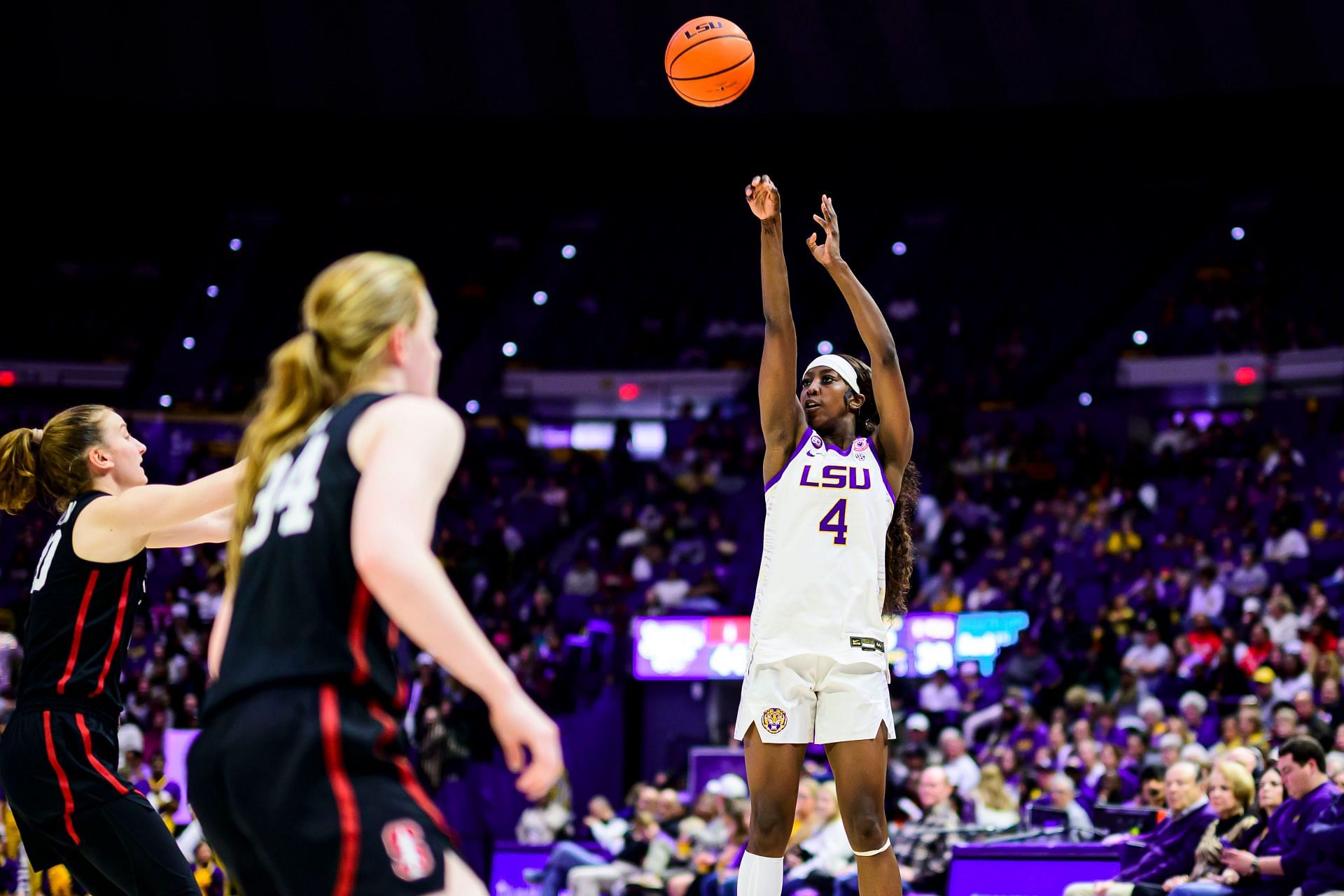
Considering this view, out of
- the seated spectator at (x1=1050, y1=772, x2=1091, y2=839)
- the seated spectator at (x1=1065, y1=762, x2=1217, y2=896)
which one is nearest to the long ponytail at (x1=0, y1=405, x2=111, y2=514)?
the seated spectator at (x1=1065, y1=762, x2=1217, y2=896)

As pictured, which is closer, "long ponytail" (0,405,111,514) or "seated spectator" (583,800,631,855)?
"long ponytail" (0,405,111,514)

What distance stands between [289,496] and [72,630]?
80.0 inches

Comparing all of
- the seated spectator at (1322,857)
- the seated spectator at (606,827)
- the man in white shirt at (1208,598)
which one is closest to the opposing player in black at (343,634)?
the seated spectator at (1322,857)

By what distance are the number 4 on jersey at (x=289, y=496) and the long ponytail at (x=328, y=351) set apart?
0.07 meters

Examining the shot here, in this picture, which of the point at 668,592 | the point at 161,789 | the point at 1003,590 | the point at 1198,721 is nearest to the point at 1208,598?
the point at 1003,590

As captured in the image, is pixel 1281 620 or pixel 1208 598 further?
pixel 1208 598

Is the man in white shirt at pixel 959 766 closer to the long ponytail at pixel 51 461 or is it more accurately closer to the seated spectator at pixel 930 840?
the seated spectator at pixel 930 840

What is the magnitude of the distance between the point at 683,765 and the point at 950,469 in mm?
7539

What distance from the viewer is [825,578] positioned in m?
5.82

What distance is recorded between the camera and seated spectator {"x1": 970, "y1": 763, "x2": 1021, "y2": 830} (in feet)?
42.5

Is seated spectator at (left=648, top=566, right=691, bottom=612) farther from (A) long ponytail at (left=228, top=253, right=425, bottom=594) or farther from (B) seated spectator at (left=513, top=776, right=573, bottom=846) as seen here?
(A) long ponytail at (left=228, top=253, right=425, bottom=594)

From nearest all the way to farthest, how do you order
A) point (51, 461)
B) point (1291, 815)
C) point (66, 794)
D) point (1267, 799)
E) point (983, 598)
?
point (66, 794), point (51, 461), point (1291, 815), point (1267, 799), point (983, 598)

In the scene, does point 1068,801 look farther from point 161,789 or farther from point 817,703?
point 161,789

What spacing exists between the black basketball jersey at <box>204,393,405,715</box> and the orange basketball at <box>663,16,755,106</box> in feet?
18.4
